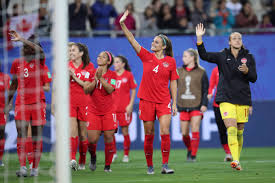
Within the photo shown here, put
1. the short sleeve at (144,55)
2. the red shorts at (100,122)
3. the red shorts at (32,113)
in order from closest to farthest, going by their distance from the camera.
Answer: the red shorts at (32,113) < the short sleeve at (144,55) < the red shorts at (100,122)

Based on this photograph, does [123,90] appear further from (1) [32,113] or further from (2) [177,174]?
(1) [32,113]

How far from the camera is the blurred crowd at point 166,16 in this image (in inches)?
700

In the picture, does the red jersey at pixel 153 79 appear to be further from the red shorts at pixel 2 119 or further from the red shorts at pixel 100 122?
the red shorts at pixel 2 119

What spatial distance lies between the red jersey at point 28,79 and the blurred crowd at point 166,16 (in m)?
8.25

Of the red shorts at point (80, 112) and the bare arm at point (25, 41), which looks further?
the red shorts at point (80, 112)

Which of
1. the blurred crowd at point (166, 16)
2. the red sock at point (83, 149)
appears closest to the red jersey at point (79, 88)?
the red sock at point (83, 149)

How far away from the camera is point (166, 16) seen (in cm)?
1836

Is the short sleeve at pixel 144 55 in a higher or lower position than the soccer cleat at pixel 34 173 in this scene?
higher

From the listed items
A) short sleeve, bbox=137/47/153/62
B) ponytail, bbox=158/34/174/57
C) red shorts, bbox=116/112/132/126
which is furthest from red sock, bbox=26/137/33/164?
red shorts, bbox=116/112/132/126

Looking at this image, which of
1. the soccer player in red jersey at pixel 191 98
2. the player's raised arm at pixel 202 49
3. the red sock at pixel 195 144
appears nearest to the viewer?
the player's raised arm at pixel 202 49

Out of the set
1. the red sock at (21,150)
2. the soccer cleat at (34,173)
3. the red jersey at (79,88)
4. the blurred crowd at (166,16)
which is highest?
the blurred crowd at (166,16)

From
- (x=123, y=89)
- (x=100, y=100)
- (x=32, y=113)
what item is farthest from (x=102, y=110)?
(x=123, y=89)

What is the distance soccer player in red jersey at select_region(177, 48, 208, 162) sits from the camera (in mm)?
13188

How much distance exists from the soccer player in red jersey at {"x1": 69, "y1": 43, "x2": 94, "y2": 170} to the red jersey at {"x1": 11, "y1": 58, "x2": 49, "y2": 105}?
1.20 metres
